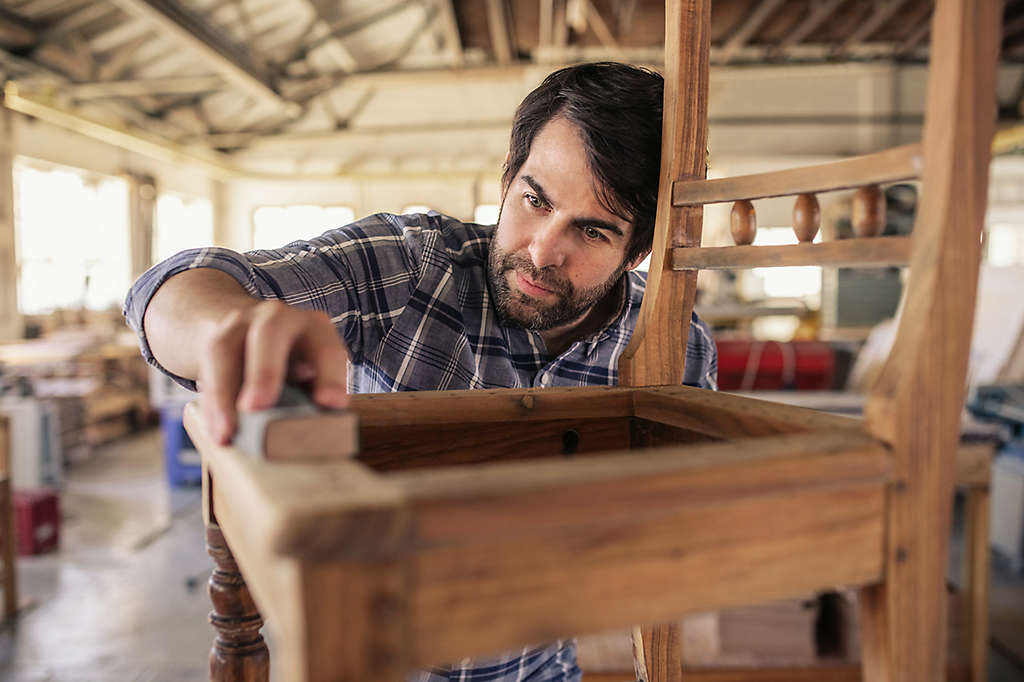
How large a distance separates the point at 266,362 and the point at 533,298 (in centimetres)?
72

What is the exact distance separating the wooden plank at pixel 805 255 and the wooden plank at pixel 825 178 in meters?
0.05

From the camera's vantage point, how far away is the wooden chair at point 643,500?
414mm

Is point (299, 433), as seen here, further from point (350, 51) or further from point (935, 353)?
point (350, 51)

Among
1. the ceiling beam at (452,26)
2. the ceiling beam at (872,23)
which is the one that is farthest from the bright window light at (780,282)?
the ceiling beam at (452,26)

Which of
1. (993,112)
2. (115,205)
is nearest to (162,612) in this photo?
(993,112)

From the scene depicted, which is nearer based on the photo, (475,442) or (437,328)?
(475,442)

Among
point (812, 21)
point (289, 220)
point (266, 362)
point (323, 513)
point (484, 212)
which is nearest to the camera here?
point (323, 513)

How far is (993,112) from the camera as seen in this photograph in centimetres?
58

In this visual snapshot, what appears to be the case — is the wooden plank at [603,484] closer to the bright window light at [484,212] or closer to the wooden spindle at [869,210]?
the wooden spindle at [869,210]

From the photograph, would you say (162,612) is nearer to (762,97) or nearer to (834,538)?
(834,538)

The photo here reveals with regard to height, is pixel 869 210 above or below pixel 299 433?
above

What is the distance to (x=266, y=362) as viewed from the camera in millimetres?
503

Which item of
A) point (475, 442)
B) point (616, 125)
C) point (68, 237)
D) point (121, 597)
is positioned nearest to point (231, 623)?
point (475, 442)

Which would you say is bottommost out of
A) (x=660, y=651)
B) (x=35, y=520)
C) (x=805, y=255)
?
(x=35, y=520)
